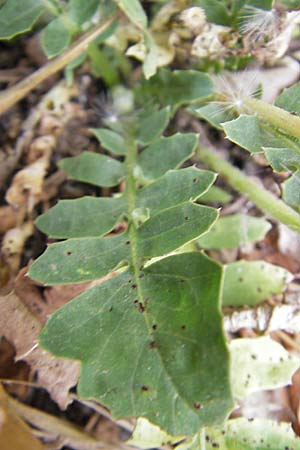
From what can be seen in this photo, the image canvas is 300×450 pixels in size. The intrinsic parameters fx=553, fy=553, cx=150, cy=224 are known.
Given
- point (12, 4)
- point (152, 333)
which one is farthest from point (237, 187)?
point (12, 4)

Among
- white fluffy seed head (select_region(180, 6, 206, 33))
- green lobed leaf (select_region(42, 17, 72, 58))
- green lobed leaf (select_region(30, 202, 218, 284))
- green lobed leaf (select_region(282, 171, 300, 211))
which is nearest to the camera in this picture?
green lobed leaf (select_region(30, 202, 218, 284))

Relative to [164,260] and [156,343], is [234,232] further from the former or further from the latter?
[156,343]

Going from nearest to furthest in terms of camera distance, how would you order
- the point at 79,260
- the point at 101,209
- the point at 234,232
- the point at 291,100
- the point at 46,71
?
the point at 79,260 → the point at 291,100 → the point at 101,209 → the point at 46,71 → the point at 234,232

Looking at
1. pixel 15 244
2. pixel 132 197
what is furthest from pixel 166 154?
pixel 15 244

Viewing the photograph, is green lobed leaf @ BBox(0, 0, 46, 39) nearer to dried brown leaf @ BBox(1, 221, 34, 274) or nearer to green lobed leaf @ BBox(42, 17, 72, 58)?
green lobed leaf @ BBox(42, 17, 72, 58)

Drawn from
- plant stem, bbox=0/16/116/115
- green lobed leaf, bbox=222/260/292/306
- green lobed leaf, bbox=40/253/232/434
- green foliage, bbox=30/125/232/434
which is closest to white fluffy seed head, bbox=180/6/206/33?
plant stem, bbox=0/16/116/115

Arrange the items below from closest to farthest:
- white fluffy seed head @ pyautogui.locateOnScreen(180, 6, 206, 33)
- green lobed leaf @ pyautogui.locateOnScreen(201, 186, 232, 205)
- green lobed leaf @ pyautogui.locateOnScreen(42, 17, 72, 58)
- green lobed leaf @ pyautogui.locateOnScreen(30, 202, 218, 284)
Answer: green lobed leaf @ pyautogui.locateOnScreen(30, 202, 218, 284) < green lobed leaf @ pyautogui.locateOnScreen(42, 17, 72, 58) < white fluffy seed head @ pyautogui.locateOnScreen(180, 6, 206, 33) < green lobed leaf @ pyautogui.locateOnScreen(201, 186, 232, 205)

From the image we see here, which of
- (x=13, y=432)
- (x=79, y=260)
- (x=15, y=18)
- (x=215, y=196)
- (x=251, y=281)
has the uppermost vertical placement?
(x=15, y=18)
